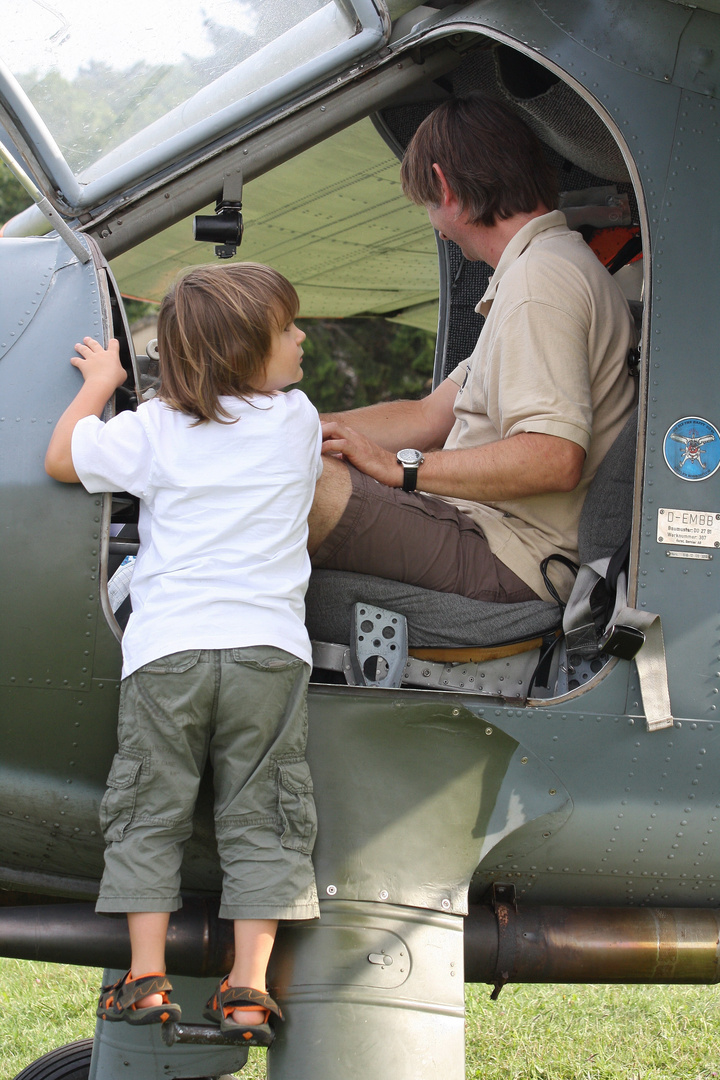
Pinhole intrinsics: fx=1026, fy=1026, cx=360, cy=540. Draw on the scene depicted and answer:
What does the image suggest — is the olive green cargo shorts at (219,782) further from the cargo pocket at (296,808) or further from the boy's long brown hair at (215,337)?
the boy's long brown hair at (215,337)

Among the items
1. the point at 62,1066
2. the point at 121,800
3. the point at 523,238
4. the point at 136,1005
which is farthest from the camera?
the point at 62,1066

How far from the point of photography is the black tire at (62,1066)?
2.86 m

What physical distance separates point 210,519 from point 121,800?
1.74ft

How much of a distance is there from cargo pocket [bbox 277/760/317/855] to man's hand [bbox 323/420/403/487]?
0.74 m

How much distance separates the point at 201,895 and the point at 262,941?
0.42 m

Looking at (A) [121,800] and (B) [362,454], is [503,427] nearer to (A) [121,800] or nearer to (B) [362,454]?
(B) [362,454]

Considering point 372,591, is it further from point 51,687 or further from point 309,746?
point 51,687

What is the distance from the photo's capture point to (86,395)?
2002mm

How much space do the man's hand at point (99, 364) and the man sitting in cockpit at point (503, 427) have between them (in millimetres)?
493

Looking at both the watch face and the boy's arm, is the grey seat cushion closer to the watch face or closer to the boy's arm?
the watch face

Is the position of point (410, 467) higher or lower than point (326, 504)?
higher

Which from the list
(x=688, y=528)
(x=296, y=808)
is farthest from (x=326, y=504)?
(x=688, y=528)

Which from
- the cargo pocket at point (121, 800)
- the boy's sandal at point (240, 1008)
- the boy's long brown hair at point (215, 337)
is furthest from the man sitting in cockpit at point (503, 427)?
the boy's sandal at point (240, 1008)

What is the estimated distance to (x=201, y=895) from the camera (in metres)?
2.19
